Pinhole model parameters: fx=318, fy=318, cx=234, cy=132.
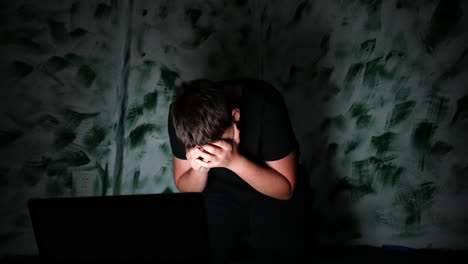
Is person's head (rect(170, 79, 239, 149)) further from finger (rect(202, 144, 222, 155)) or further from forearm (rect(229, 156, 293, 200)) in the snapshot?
forearm (rect(229, 156, 293, 200))

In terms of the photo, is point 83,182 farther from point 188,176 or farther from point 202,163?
point 202,163

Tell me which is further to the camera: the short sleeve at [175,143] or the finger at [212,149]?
the short sleeve at [175,143]

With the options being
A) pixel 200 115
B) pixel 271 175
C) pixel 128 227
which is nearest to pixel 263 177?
pixel 271 175

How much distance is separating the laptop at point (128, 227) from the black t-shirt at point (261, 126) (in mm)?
449

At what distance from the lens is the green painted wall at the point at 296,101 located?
1165 mm

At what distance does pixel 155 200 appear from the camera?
0.61m

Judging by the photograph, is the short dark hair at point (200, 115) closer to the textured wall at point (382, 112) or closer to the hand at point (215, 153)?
the hand at point (215, 153)

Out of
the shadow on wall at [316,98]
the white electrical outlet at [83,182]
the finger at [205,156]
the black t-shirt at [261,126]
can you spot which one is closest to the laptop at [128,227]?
the finger at [205,156]

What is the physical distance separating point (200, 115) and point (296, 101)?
918 millimetres

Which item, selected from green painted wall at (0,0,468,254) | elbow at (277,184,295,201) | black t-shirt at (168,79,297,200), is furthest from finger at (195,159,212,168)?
green painted wall at (0,0,468,254)

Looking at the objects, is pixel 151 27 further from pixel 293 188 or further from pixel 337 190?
pixel 337 190

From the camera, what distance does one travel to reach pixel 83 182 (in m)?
1.28

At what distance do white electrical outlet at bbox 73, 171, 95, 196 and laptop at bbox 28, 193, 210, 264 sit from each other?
2.28ft

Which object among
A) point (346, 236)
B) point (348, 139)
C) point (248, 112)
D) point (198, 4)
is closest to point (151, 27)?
point (198, 4)
